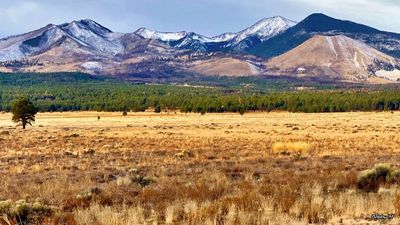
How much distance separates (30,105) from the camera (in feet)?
266

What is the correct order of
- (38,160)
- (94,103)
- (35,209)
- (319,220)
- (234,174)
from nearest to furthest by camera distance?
(319,220)
(35,209)
(234,174)
(38,160)
(94,103)

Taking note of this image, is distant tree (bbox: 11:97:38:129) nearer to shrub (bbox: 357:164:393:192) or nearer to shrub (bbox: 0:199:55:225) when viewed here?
shrub (bbox: 357:164:393:192)

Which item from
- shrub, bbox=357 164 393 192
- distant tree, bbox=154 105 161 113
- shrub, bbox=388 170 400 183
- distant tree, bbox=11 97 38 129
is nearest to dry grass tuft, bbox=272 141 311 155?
shrub, bbox=357 164 393 192

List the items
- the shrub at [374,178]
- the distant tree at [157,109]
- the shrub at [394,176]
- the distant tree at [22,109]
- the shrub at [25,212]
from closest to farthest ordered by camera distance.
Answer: the shrub at [25,212] → the shrub at [374,178] → the shrub at [394,176] → the distant tree at [22,109] → the distant tree at [157,109]

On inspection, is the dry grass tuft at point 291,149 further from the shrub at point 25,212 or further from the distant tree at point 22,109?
the distant tree at point 22,109

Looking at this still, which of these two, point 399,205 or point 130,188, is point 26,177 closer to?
point 130,188

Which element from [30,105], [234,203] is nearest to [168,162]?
[234,203]

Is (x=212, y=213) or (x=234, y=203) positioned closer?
(x=212, y=213)

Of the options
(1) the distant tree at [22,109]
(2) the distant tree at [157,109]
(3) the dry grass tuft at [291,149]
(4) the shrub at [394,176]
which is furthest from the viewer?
(2) the distant tree at [157,109]

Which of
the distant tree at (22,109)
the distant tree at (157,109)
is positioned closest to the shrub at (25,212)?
the distant tree at (22,109)

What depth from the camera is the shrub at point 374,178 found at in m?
18.7

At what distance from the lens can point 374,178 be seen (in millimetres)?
19562

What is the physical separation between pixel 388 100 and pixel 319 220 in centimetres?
15120

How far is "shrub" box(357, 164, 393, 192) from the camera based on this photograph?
1873cm
